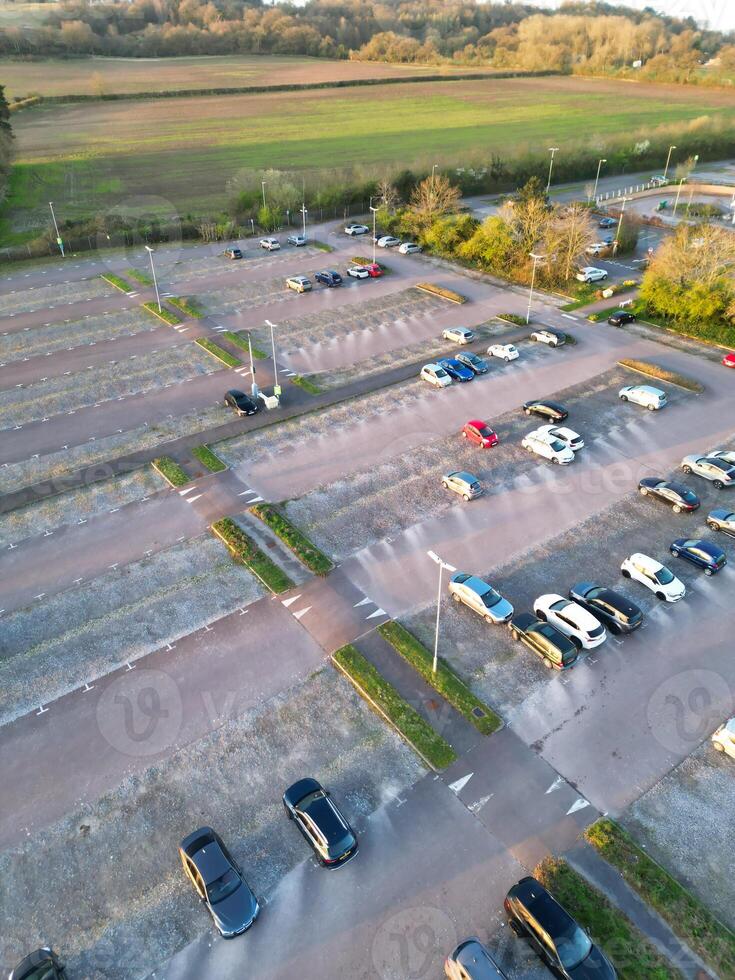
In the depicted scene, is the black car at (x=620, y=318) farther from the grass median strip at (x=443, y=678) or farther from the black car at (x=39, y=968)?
the black car at (x=39, y=968)

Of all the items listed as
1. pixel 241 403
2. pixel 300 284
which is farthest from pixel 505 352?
pixel 300 284

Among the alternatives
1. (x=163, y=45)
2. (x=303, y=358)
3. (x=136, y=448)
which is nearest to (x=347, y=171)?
(x=303, y=358)

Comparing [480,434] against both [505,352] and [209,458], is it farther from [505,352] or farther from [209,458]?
[209,458]

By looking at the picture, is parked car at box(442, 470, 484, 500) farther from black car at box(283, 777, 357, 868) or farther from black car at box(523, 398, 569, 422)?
black car at box(283, 777, 357, 868)

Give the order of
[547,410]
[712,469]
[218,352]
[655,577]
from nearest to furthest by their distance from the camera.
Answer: [655,577] < [712,469] < [547,410] < [218,352]

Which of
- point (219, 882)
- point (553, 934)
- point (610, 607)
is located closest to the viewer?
point (553, 934)

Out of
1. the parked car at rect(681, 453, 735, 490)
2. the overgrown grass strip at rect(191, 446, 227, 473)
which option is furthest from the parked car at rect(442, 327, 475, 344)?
the overgrown grass strip at rect(191, 446, 227, 473)

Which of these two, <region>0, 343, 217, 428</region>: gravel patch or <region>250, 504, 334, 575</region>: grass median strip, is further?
<region>0, 343, 217, 428</region>: gravel patch
